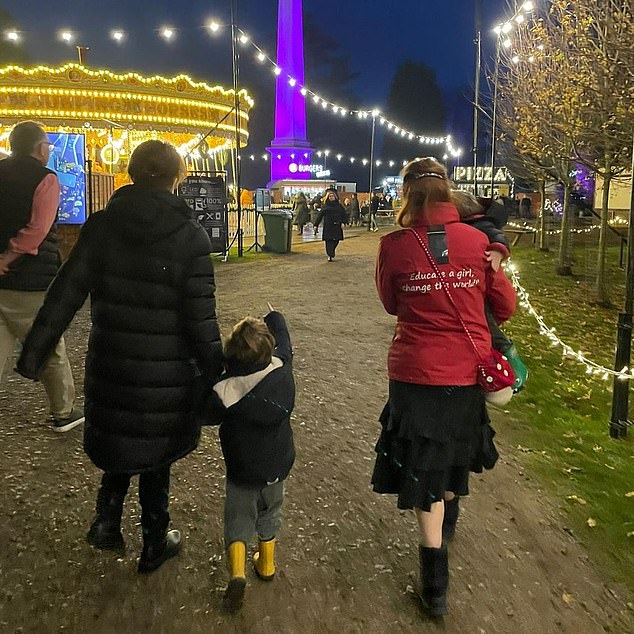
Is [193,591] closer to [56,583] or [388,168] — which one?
[56,583]

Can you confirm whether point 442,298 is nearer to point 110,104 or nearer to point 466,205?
point 466,205

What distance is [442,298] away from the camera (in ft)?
9.94

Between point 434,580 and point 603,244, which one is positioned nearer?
point 434,580

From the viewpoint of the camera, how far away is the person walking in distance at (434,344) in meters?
3.04

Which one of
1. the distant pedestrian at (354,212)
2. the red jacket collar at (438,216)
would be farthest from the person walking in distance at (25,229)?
the distant pedestrian at (354,212)

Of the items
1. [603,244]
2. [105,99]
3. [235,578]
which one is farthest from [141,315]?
[105,99]

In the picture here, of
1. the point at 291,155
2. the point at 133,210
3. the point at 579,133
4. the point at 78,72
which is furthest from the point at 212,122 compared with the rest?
the point at 291,155

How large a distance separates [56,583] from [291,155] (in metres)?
53.1

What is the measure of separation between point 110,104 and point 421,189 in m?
20.7

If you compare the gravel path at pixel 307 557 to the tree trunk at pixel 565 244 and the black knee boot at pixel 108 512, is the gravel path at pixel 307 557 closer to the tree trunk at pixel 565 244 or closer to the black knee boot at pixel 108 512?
the black knee boot at pixel 108 512

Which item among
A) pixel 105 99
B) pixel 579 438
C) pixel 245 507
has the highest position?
pixel 105 99

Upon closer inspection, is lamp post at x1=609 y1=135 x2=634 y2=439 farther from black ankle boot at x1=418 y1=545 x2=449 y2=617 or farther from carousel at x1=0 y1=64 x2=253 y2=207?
carousel at x1=0 y1=64 x2=253 y2=207

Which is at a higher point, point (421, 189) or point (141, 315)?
point (421, 189)

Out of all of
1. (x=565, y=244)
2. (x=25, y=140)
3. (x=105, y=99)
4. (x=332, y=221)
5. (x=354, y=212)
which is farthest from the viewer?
(x=354, y=212)
